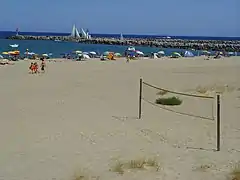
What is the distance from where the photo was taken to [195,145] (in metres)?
7.55

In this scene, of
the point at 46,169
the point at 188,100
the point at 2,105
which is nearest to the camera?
the point at 46,169

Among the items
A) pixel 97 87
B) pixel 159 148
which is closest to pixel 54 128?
pixel 159 148

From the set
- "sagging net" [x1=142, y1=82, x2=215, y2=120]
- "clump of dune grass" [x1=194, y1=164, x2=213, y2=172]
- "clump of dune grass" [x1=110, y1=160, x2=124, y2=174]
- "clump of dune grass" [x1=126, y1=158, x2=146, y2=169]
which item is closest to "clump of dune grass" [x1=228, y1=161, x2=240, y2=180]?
"clump of dune grass" [x1=194, y1=164, x2=213, y2=172]

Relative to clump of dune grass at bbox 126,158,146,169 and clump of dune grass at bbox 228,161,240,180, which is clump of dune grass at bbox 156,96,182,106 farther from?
clump of dune grass at bbox 228,161,240,180

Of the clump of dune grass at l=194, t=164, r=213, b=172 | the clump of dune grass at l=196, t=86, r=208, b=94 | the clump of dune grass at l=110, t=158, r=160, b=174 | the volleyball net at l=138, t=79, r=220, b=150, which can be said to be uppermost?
the clump of dune grass at l=196, t=86, r=208, b=94

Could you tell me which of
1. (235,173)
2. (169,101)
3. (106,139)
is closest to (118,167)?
(235,173)

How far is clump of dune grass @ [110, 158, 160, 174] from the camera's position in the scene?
5938 millimetres

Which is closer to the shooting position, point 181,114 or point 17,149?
point 17,149

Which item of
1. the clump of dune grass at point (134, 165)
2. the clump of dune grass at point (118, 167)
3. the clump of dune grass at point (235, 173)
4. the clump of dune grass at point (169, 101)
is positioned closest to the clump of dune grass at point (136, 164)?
the clump of dune grass at point (134, 165)

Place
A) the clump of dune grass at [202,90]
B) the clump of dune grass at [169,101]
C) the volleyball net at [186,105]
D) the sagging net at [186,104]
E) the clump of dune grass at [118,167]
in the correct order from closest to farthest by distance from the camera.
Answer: the clump of dune grass at [118,167], the volleyball net at [186,105], the sagging net at [186,104], the clump of dune grass at [169,101], the clump of dune grass at [202,90]

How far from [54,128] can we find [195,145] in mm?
2950

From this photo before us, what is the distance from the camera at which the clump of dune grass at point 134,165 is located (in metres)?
5.94

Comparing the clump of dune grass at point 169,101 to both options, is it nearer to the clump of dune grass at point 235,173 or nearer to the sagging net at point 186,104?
the sagging net at point 186,104

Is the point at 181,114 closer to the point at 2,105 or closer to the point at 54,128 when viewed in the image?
the point at 54,128
